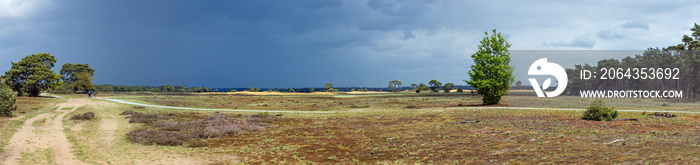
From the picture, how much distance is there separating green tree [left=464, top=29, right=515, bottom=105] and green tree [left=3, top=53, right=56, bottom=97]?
70483 millimetres

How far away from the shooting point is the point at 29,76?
6881 centimetres

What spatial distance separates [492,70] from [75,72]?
313 ft

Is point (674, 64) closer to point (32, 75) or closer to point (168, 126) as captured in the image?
point (168, 126)

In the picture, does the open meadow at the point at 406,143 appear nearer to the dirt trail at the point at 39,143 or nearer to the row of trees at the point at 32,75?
the dirt trail at the point at 39,143

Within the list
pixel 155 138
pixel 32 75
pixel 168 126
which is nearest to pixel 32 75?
pixel 32 75

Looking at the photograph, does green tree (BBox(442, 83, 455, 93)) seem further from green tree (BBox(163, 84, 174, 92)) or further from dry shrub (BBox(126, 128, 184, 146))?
dry shrub (BBox(126, 128, 184, 146))

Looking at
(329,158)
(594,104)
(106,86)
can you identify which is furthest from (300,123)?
(106,86)

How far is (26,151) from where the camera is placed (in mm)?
18969

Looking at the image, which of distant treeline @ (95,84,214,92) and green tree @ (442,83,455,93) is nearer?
green tree @ (442,83,455,93)

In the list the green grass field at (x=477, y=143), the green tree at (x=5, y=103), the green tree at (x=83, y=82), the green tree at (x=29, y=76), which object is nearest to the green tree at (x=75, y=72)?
the green tree at (x=83, y=82)

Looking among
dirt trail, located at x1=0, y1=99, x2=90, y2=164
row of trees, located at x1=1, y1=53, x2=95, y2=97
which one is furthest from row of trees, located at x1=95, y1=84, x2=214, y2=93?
dirt trail, located at x1=0, y1=99, x2=90, y2=164

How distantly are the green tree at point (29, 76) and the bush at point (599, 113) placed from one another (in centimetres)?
7997

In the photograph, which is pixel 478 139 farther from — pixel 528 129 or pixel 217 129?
pixel 217 129

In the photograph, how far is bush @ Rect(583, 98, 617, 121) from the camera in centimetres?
2612
